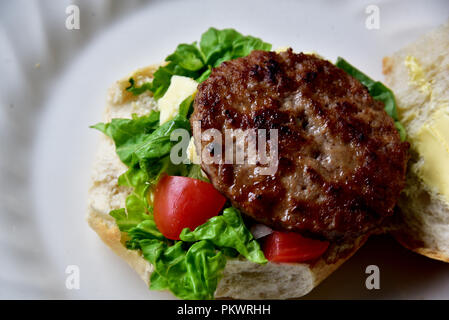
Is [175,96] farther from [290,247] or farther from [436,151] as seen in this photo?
[436,151]

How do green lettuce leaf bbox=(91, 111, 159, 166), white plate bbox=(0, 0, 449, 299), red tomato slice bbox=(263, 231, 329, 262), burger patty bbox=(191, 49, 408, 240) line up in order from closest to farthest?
burger patty bbox=(191, 49, 408, 240) → red tomato slice bbox=(263, 231, 329, 262) → green lettuce leaf bbox=(91, 111, 159, 166) → white plate bbox=(0, 0, 449, 299)

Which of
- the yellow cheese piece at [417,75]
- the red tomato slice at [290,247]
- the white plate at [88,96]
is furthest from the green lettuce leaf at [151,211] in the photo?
the yellow cheese piece at [417,75]

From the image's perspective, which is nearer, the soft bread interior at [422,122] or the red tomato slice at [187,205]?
the red tomato slice at [187,205]

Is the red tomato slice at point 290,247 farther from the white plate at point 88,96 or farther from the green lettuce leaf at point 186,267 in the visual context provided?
the white plate at point 88,96

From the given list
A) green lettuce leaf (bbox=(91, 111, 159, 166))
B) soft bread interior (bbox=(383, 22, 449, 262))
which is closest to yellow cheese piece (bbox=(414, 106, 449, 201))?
soft bread interior (bbox=(383, 22, 449, 262))

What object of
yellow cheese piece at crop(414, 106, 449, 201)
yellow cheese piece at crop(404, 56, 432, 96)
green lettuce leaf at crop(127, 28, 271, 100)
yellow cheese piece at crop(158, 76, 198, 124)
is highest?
green lettuce leaf at crop(127, 28, 271, 100)

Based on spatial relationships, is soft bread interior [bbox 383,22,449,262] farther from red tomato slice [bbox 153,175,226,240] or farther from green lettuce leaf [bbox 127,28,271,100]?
red tomato slice [bbox 153,175,226,240]

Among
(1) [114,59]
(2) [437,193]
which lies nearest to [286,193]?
(2) [437,193]
